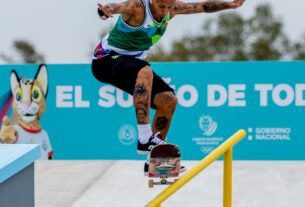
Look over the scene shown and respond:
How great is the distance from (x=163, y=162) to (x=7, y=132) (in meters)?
7.65

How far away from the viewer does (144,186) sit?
9.94 meters

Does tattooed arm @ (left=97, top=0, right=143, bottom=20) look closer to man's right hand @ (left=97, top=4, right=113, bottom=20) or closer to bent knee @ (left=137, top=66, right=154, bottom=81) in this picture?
man's right hand @ (left=97, top=4, right=113, bottom=20)

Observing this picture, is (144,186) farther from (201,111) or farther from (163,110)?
(163,110)

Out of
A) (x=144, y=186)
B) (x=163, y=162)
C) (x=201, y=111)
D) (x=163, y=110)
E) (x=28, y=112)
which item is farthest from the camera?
(x=28, y=112)

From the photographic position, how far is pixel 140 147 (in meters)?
5.65

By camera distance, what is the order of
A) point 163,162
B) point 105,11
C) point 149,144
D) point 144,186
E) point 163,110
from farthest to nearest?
point 144,186
point 163,110
point 149,144
point 163,162
point 105,11

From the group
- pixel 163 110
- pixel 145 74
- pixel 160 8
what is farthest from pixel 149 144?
pixel 160 8

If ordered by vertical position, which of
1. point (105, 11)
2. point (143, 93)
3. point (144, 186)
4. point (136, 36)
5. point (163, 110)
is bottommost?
point (144, 186)

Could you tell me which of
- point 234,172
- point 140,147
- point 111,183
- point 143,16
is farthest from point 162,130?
point 234,172

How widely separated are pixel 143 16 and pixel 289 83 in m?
7.08

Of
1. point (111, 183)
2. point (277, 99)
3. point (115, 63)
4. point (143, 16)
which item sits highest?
point (143, 16)

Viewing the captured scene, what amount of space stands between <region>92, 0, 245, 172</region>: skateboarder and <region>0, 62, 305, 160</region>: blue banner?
21.0 feet

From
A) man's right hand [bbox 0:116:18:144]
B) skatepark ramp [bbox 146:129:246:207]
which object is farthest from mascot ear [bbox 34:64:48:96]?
skatepark ramp [bbox 146:129:246:207]

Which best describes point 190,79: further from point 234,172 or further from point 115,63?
point 115,63
